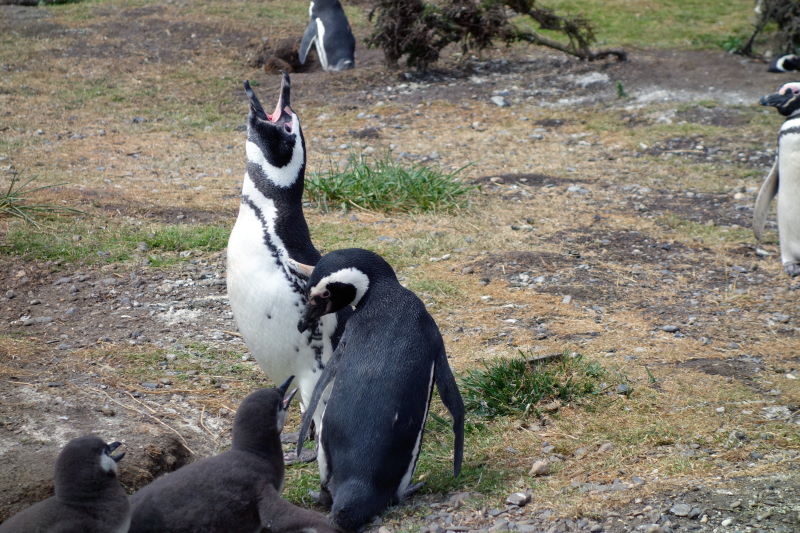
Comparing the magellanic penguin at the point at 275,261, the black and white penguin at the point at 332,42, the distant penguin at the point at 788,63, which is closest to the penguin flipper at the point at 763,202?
the distant penguin at the point at 788,63

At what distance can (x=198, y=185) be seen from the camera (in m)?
6.99

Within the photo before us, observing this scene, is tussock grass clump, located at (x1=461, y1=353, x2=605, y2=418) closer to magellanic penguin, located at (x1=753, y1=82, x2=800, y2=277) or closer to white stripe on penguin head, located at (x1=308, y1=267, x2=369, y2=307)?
white stripe on penguin head, located at (x1=308, y1=267, x2=369, y2=307)

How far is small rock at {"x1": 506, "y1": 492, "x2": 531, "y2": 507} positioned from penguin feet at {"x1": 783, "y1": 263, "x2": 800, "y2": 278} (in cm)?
340

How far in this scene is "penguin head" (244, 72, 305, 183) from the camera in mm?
3529

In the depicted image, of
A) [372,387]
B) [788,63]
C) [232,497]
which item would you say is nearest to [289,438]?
[372,387]

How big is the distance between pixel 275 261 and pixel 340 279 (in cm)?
46

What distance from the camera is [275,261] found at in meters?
3.43

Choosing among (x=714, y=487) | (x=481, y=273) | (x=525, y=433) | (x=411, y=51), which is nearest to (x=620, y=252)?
(x=481, y=273)

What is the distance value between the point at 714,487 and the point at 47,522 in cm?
199

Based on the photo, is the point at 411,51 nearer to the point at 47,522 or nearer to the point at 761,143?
the point at 761,143

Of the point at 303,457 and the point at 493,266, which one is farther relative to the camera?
the point at 493,266

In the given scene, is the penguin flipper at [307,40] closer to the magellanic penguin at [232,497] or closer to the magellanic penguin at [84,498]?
the magellanic penguin at [232,497]

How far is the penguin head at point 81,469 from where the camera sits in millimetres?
2412

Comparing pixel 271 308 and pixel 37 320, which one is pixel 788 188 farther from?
pixel 37 320
